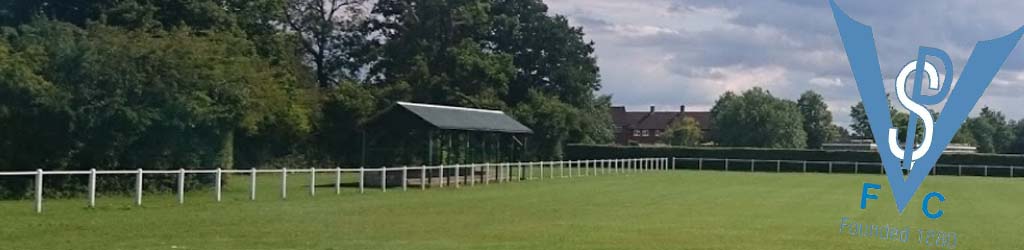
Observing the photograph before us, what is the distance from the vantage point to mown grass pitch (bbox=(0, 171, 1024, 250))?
15.3m

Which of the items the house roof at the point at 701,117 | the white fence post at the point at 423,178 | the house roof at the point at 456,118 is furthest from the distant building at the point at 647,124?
the white fence post at the point at 423,178

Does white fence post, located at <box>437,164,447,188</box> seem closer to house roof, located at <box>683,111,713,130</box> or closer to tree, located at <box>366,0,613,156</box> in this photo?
tree, located at <box>366,0,613,156</box>

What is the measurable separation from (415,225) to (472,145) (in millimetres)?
24793

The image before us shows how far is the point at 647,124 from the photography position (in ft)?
484

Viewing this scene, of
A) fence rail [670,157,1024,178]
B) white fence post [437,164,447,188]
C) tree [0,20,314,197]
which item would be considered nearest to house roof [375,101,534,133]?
white fence post [437,164,447,188]

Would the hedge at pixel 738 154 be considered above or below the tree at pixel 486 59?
below

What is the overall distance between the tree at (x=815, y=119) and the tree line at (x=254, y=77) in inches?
1304

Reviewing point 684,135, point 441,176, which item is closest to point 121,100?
point 441,176

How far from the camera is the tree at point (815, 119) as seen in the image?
121 metres

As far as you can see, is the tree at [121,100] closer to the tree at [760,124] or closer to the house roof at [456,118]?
the house roof at [456,118]


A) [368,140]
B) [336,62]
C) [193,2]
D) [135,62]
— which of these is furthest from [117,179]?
[336,62]

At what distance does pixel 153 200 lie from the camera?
24.8 m

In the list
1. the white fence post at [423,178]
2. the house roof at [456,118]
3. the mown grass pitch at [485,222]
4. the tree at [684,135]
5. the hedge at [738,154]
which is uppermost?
the tree at [684,135]

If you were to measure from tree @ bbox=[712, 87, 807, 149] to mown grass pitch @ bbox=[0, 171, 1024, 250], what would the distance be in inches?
2979
